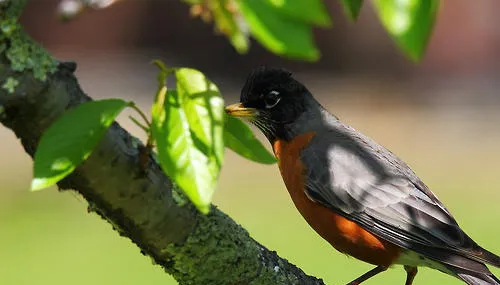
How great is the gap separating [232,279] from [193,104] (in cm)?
76

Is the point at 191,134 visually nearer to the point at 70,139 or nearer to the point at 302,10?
the point at 70,139

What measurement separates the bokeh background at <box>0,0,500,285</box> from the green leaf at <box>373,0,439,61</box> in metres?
6.90

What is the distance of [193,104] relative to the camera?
1310mm

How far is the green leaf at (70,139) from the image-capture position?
4.18ft

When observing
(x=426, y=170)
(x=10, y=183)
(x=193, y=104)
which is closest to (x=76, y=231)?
(x=10, y=183)

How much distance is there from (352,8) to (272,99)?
2.71m

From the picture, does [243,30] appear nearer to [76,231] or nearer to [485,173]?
[76,231]

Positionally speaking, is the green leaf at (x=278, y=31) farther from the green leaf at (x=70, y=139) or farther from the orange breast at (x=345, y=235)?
the orange breast at (x=345, y=235)

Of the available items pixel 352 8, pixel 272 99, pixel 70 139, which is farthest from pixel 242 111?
pixel 352 8

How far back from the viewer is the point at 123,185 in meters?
1.56

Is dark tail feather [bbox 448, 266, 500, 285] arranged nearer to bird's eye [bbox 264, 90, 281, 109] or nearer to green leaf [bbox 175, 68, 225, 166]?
bird's eye [bbox 264, 90, 281, 109]

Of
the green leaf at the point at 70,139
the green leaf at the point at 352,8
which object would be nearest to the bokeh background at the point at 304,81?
the green leaf at the point at 70,139

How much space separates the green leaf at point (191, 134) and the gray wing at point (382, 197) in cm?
191

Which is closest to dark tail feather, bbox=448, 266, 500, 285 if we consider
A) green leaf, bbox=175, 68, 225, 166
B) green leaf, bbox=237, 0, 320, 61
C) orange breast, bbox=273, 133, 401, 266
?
orange breast, bbox=273, 133, 401, 266
